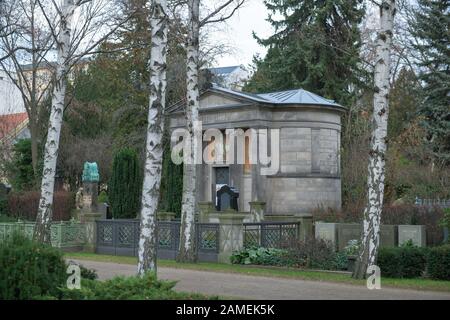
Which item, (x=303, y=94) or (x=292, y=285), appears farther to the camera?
(x=303, y=94)

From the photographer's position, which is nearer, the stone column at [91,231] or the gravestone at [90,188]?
the stone column at [91,231]

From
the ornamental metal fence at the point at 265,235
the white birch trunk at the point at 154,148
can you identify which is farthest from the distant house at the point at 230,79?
the white birch trunk at the point at 154,148

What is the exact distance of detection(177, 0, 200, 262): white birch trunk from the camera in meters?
20.8

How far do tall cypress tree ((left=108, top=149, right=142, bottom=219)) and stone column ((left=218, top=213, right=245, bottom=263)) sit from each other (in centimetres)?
1354

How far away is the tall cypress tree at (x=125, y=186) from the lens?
34.5 m

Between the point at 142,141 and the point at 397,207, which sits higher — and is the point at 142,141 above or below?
above

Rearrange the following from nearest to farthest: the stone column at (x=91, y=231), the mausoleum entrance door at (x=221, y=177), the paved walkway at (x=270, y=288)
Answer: the paved walkway at (x=270, y=288), the stone column at (x=91, y=231), the mausoleum entrance door at (x=221, y=177)

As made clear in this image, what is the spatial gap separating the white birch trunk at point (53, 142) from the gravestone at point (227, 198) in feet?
38.5

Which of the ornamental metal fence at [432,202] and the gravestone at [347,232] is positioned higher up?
the ornamental metal fence at [432,202]

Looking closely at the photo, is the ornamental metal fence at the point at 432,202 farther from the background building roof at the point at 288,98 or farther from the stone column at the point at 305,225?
the background building roof at the point at 288,98
